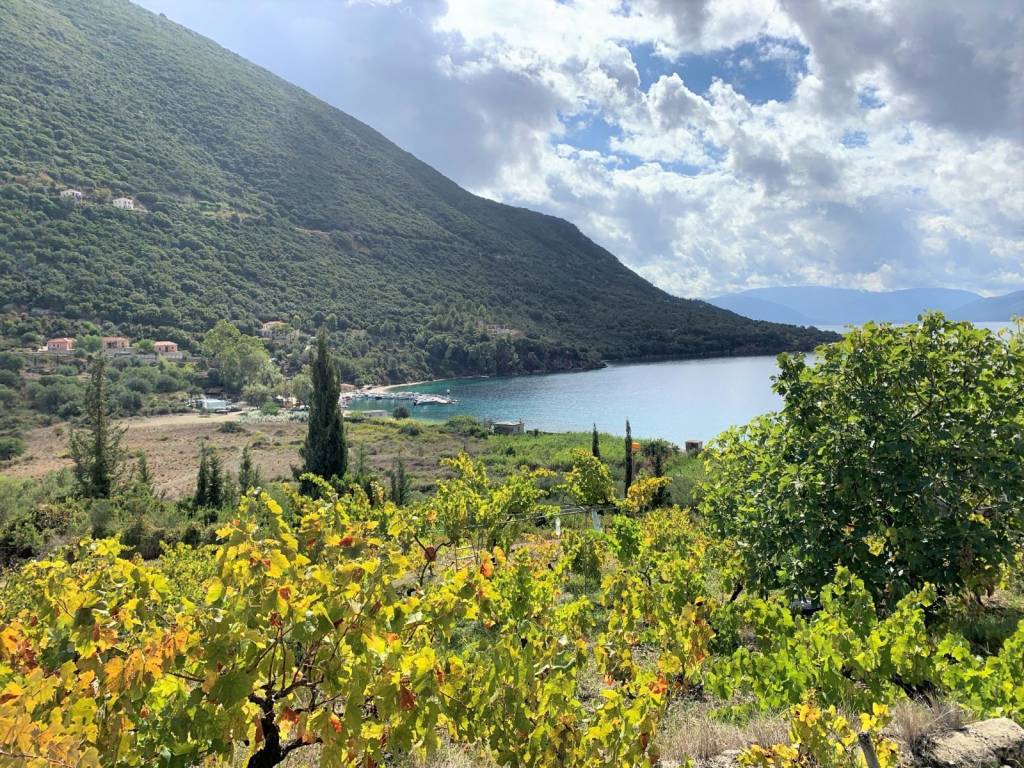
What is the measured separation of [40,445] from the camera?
36.1 metres

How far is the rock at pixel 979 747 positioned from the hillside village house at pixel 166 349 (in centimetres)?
7066

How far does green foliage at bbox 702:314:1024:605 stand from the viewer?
14.0 feet

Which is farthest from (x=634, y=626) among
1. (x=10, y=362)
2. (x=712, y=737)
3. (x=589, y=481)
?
(x=10, y=362)

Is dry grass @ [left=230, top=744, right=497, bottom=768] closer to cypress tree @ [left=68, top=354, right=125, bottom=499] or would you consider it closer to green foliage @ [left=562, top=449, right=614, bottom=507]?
green foliage @ [left=562, top=449, right=614, bottom=507]

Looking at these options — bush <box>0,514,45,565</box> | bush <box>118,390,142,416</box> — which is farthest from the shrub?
bush <box>0,514,45,565</box>

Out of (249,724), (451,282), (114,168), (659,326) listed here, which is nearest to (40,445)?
(249,724)

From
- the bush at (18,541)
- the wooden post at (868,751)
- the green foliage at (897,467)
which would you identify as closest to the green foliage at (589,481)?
the green foliage at (897,467)

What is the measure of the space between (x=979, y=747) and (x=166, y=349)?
71.6m

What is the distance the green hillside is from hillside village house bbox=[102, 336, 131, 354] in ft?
17.8

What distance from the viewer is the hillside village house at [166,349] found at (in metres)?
61.1

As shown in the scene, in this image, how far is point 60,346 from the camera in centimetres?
5225

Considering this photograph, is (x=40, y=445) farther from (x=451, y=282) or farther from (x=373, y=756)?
(x=451, y=282)

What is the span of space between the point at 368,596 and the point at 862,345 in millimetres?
4753

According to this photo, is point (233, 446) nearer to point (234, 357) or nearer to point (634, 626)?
point (234, 357)
